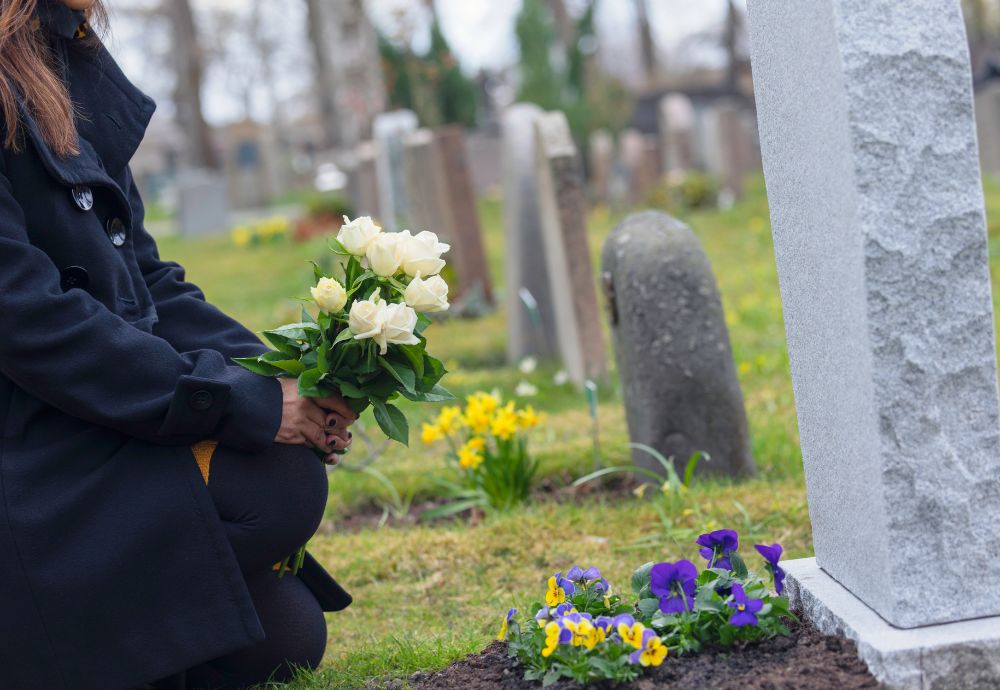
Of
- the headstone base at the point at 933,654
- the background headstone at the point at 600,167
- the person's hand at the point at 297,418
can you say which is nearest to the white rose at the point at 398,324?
the person's hand at the point at 297,418

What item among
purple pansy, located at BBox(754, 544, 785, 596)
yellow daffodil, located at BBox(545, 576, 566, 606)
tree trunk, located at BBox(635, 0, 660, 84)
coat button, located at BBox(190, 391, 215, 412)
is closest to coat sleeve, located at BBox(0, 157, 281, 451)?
coat button, located at BBox(190, 391, 215, 412)

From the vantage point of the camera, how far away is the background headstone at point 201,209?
21.2 metres

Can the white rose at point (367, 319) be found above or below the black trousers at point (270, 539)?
above

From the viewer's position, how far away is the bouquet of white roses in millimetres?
2250

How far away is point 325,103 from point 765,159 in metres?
29.5

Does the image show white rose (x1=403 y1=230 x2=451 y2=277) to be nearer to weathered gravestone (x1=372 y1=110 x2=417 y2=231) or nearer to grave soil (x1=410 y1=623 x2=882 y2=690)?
grave soil (x1=410 y1=623 x2=882 y2=690)

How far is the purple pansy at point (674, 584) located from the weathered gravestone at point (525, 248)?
14.3 ft

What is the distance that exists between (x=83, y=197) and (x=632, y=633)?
1328 millimetres

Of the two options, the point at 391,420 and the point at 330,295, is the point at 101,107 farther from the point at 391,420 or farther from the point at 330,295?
the point at 391,420

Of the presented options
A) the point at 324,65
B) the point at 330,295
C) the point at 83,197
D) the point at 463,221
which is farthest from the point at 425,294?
the point at 324,65

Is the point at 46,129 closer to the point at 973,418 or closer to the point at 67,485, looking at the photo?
the point at 67,485

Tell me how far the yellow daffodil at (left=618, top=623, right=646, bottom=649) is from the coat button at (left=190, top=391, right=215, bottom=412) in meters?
0.85

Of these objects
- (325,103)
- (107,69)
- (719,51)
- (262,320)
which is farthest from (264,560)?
(719,51)

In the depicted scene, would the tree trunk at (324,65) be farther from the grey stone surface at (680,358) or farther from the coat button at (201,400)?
the coat button at (201,400)
